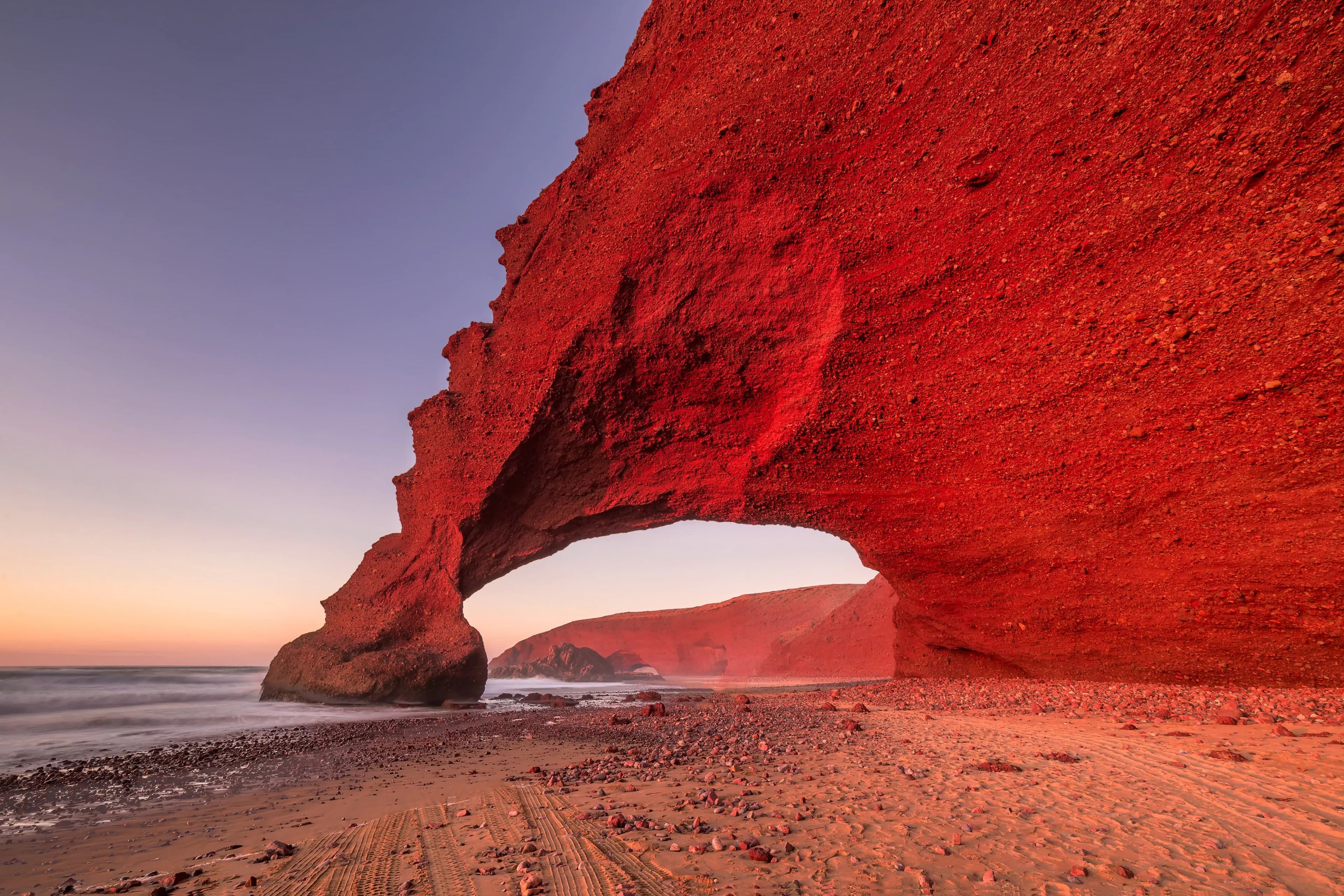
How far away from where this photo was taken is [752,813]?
3.04 metres

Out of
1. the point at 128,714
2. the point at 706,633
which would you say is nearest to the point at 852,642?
the point at 706,633

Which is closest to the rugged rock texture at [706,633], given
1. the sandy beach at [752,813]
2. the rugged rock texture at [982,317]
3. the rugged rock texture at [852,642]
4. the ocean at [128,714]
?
the rugged rock texture at [852,642]

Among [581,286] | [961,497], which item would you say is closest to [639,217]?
[581,286]

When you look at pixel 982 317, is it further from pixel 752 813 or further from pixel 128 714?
pixel 128 714

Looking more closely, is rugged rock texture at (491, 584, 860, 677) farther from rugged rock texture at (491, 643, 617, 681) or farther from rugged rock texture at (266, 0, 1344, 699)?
rugged rock texture at (266, 0, 1344, 699)

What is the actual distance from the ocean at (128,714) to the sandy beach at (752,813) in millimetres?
2652

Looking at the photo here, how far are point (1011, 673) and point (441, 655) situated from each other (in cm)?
1224

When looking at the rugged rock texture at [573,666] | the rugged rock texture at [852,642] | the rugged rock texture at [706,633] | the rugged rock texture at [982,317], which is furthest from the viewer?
the rugged rock texture at [573,666]

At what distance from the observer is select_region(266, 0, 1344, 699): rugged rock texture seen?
5.73 metres

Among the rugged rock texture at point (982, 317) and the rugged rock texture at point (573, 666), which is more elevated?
the rugged rock texture at point (982, 317)

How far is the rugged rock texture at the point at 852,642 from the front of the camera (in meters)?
27.5

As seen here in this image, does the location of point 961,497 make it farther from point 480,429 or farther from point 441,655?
point 441,655

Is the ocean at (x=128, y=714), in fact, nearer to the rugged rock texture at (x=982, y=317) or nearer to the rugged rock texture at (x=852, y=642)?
the rugged rock texture at (x=982, y=317)

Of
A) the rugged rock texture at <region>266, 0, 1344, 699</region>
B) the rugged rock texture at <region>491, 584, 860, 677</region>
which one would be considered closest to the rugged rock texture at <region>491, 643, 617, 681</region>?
the rugged rock texture at <region>491, 584, 860, 677</region>
